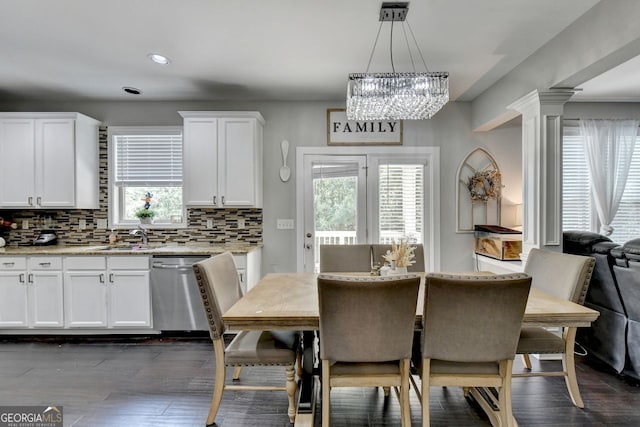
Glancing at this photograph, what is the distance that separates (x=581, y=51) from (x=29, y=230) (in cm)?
552

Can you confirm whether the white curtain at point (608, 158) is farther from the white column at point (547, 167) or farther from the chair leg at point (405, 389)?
the chair leg at point (405, 389)

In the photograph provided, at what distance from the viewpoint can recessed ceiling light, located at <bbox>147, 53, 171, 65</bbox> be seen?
271 centimetres

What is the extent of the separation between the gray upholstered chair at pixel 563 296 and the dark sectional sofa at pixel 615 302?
1.64 feet

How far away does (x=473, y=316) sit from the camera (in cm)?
152

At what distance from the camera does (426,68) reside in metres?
2.92

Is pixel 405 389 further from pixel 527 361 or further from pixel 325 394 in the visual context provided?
pixel 527 361

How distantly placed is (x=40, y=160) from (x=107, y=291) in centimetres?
159

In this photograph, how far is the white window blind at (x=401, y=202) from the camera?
3.82 m

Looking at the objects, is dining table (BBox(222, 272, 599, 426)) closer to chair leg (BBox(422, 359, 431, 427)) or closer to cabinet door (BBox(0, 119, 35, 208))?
chair leg (BBox(422, 359, 431, 427))

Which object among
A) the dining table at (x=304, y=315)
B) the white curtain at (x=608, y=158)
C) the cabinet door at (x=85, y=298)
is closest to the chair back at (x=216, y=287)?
the dining table at (x=304, y=315)

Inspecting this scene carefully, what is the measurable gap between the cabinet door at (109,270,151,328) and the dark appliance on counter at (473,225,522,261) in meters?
3.56

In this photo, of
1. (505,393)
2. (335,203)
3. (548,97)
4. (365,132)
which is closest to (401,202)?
(335,203)

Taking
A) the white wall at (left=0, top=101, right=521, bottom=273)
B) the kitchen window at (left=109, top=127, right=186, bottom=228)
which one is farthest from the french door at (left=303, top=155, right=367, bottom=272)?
the kitchen window at (left=109, top=127, right=186, bottom=228)

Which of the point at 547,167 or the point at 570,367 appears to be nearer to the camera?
the point at 570,367
